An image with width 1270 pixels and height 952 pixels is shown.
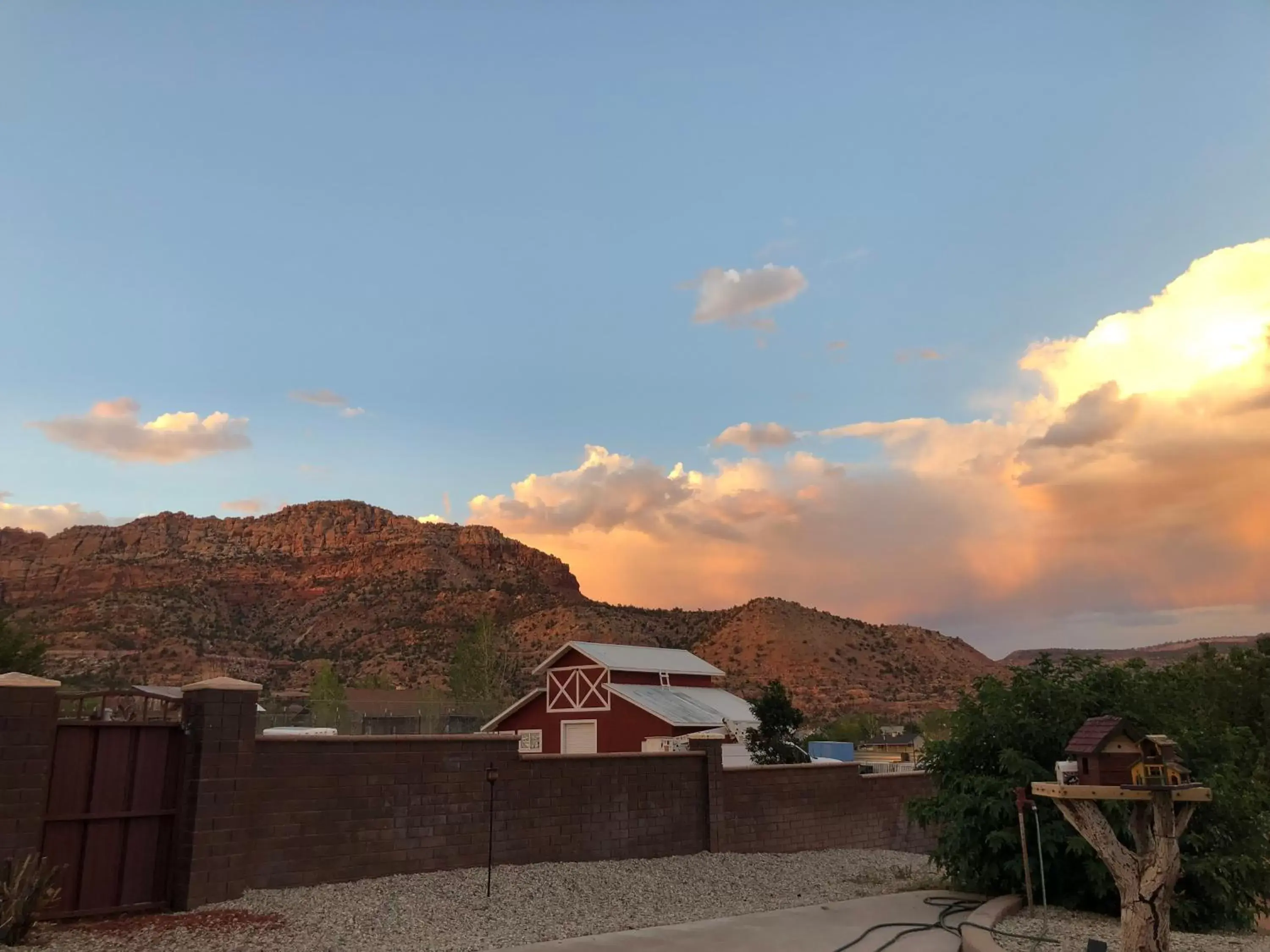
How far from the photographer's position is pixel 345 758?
12.4 metres

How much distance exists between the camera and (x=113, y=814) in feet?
33.7

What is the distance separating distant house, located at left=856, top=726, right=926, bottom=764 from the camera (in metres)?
39.6

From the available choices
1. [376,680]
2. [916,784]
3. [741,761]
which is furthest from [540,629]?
[916,784]

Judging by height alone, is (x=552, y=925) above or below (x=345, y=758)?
below

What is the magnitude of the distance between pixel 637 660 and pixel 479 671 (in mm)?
25043

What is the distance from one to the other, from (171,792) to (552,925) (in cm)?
483

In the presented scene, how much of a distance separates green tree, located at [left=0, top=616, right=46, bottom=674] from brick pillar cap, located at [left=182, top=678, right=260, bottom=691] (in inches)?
872

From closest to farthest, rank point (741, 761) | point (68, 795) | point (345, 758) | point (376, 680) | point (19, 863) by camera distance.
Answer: point (19, 863), point (68, 795), point (345, 758), point (741, 761), point (376, 680)

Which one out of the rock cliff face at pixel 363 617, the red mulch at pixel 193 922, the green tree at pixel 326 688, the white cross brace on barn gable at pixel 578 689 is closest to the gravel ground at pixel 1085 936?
the red mulch at pixel 193 922

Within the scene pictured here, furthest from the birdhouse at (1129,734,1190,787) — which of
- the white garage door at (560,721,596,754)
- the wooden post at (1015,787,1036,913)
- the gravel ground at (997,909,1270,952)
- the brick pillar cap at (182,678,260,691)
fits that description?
the white garage door at (560,721,596,754)

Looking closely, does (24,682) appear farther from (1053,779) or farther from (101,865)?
(1053,779)

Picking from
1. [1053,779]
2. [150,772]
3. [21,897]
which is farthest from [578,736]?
[21,897]

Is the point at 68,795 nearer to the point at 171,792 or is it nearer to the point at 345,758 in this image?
the point at 171,792

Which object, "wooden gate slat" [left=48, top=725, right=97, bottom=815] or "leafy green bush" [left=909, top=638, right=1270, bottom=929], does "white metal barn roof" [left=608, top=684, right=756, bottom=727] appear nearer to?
"leafy green bush" [left=909, top=638, right=1270, bottom=929]
